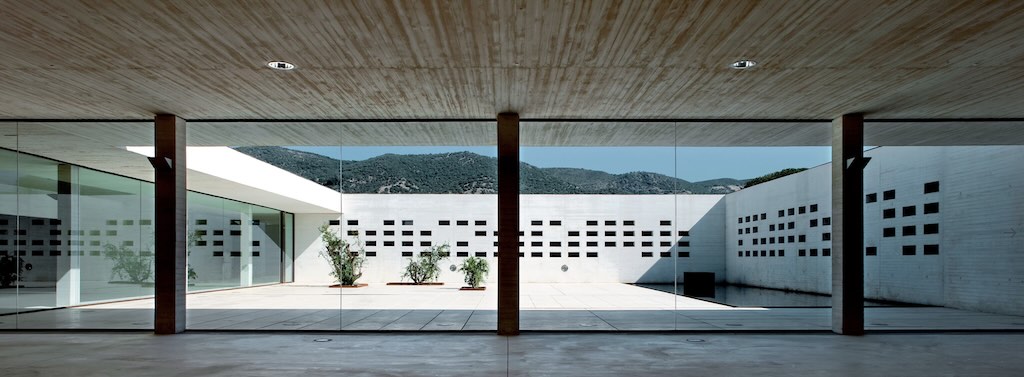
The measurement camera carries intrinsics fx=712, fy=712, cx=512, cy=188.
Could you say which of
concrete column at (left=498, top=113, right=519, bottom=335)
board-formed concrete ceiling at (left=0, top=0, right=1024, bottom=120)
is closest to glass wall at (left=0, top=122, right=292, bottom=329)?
board-formed concrete ceiling at (left=0, top=0, right=1024, bottom=120)

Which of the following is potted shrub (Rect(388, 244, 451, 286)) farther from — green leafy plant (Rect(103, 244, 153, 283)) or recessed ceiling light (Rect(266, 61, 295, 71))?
recessed ceiling light (Rect(266, 61, 295, 71))

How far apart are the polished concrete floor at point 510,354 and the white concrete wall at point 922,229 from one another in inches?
154

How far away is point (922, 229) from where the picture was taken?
16.7 meters

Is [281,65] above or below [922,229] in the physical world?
above

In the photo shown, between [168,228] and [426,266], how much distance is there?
17.6 ft

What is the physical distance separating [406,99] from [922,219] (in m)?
13.1

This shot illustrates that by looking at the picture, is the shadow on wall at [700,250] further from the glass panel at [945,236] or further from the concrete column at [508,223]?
the concrete column at [508,223]

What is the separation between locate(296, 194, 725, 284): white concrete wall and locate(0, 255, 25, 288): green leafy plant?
5879mm

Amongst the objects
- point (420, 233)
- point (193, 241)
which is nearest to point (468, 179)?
point (420, 233)

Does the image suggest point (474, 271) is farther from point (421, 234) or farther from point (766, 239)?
point (766, 239)

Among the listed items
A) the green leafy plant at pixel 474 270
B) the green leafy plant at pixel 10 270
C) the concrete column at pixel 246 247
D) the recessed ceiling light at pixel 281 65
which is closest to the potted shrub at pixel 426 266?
the green leafy plant at pixel 474 270

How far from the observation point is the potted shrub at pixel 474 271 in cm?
1477

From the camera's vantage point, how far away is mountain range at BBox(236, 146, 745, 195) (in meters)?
13.2

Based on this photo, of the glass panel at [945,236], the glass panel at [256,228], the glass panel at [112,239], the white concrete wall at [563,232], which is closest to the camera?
the glass panel at [256,228]
